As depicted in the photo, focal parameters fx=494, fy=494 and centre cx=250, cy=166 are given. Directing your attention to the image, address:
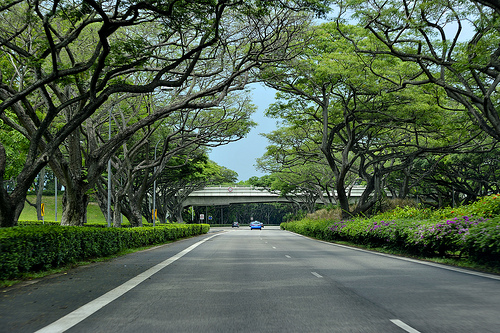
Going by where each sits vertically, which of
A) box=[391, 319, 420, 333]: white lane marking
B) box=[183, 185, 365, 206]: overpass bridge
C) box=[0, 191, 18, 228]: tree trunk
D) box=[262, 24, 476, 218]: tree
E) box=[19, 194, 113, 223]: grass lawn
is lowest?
box=[391, 319, 420, 333]: white lane marking

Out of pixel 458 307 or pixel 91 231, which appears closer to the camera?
pixel 458 307

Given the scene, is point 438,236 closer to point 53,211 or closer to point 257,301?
point 257,301

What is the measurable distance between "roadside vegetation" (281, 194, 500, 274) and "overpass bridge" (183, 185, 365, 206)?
51685mm

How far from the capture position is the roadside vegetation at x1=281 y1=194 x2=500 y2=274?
12070mm

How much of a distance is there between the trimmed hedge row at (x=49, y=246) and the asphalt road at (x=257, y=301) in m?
0.64

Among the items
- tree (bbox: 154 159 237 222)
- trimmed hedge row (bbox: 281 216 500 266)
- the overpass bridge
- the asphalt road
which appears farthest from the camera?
the overpass bridge

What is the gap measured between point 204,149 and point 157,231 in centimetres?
1241

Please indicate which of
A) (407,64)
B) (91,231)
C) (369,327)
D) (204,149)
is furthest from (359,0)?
(204,149)

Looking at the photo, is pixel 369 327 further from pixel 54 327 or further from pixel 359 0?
pixel 359 0

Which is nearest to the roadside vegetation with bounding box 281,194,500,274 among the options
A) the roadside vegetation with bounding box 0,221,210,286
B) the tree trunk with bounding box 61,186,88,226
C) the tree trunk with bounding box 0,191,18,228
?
the roadside vegetation with bounding box 0,221,210,286

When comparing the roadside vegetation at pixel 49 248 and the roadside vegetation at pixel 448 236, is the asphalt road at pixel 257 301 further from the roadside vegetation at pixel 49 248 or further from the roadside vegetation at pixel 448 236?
the roadside vegetation at pixel 448 236

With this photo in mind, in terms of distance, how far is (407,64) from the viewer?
2302cm

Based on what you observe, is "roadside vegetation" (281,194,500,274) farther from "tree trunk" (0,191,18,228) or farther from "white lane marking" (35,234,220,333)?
"tree trunk" (0,191,18,228)

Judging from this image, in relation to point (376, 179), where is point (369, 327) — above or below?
below
